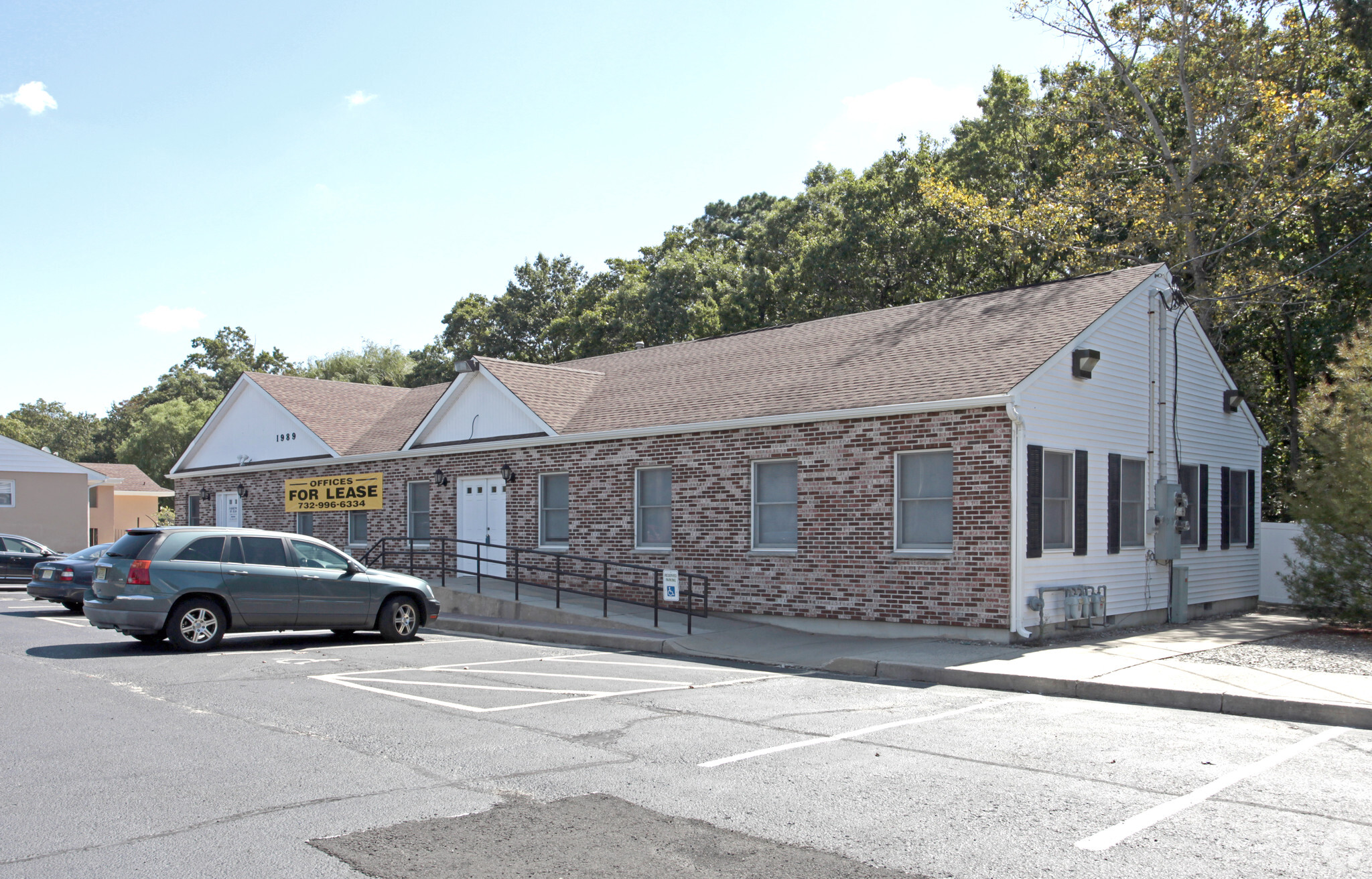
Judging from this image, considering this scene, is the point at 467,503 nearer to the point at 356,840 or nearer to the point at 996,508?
the point at 996,508

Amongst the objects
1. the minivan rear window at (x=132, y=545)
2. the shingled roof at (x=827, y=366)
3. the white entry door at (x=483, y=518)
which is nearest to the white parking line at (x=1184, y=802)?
the shingled roof at (x=827, y=366)

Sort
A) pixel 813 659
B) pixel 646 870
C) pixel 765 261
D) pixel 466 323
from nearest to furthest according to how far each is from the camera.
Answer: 1. pixel 646 870
2. pixel 813 659
3. pixel 765 261
4. pixel 466 323

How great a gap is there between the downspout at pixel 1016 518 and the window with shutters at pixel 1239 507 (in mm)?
8427

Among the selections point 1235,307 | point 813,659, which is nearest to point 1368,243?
point 1235,307

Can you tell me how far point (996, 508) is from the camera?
14.2 meters

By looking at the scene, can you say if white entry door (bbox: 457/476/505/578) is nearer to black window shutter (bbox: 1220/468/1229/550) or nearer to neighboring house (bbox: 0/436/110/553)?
black window shutter (bbox: 1220/468/1229/550)

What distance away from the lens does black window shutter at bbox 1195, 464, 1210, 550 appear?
745 inches

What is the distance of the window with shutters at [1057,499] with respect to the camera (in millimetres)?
15117

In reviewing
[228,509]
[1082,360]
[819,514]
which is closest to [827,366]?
[819,514]

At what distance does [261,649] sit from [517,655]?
3346 mm

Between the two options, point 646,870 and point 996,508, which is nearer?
point 646,870

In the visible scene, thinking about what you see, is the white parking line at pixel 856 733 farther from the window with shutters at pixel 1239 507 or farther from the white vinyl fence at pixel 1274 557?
the white vinyl fence at pixel 1274 557

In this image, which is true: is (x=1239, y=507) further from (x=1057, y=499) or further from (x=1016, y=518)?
(x=1016, y=518)

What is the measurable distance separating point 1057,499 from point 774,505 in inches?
170
